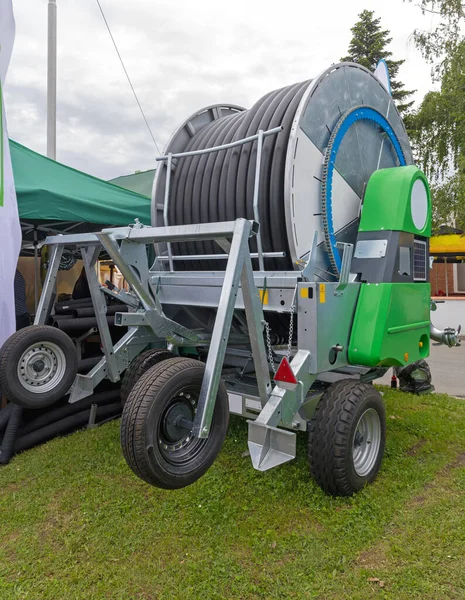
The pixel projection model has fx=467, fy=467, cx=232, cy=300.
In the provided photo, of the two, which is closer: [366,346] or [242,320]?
[366,346]

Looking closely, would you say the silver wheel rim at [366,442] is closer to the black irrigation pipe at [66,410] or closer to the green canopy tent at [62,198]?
the black irrigation pipe at [66,410]

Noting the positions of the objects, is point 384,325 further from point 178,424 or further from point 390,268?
point 178,424

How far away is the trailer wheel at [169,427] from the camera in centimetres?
233

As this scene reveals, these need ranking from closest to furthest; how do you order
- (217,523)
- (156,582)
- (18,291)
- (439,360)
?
(156,582), (217,523), (18,291), (439,360)

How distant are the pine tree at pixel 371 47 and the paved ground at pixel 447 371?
14.8 m

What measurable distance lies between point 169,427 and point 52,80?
941 cm

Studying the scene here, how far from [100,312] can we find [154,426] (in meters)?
1.79

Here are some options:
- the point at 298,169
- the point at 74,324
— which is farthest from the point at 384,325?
the point at 74,324

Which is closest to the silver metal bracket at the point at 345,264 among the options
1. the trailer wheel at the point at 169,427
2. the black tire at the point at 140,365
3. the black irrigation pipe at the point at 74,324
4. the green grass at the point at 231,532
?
the trailer wheel at the point at 169,427

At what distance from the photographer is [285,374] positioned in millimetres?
3021

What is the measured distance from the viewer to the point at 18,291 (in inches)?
214

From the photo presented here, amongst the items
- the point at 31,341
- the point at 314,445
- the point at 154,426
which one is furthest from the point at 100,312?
the point at 314,445

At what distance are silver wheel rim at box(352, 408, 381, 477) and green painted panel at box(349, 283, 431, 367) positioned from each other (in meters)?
0.42

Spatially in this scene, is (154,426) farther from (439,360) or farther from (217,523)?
(439,360)
